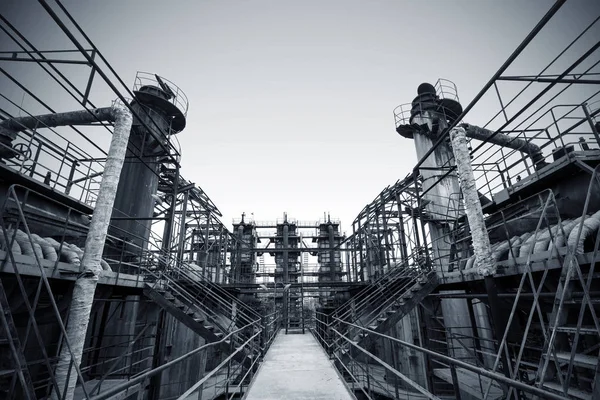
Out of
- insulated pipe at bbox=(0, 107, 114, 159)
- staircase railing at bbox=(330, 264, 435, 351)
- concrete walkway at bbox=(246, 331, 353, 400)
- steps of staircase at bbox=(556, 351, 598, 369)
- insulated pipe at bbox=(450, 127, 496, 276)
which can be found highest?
insulated pipe at bbox=(0, 107, 114, 159)

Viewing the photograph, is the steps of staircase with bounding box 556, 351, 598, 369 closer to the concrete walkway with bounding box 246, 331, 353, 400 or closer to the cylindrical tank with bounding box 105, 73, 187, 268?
the concrete walkway with bounding box 246, 331, 353, 400

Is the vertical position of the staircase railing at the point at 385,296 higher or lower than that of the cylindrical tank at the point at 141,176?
lower

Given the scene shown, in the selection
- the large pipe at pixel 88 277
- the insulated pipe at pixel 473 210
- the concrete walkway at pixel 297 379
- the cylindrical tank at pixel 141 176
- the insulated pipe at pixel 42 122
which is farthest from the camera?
the cylindrical tank at pixel 141 176

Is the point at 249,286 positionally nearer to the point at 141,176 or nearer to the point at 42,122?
the point at 141,176

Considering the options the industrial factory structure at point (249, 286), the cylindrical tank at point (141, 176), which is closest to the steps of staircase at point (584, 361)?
the industrial factory structure at point (249, 286)

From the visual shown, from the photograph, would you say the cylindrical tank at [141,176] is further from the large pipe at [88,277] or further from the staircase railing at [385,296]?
the staircase railing at [385,296]

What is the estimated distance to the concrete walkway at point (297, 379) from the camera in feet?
16.4

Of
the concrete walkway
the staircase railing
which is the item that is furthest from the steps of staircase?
the staircase railing

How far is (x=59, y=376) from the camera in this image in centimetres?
512

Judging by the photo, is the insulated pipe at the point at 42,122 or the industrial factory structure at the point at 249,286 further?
the insulated pipe at the point at 42,122

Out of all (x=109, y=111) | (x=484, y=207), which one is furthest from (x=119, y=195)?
(x=484, y=207)

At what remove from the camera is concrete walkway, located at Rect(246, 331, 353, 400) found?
4.99 metres

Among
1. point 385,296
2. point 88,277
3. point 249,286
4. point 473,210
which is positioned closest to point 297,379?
point 88,277

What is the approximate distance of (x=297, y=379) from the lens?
5938mm
